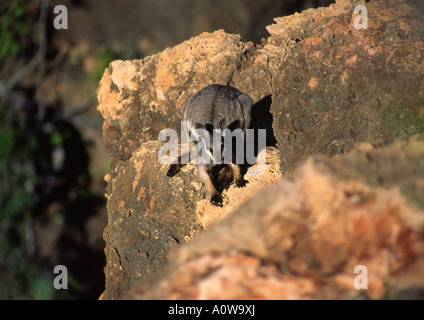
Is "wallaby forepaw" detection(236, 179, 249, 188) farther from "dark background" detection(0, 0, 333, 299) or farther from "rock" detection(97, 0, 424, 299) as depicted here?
"dark background" detection(0, 0, 333, 299)

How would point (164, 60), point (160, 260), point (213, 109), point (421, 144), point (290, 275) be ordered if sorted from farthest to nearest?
point (164, 60) → point (213, 109) → point (160, 260) → point (421, 144) → point (290, 275)

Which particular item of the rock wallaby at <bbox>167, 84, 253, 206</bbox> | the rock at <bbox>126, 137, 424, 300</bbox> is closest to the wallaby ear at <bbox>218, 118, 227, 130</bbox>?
the rock wallaby at <bbox>167, 84, 253, 206</bbox>

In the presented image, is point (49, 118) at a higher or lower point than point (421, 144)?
higher

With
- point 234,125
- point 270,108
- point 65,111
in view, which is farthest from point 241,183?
point 65,111

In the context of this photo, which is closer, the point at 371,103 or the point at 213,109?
the point at 371,103

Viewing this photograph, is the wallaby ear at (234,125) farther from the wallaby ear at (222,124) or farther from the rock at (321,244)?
the rock at (321,244)
